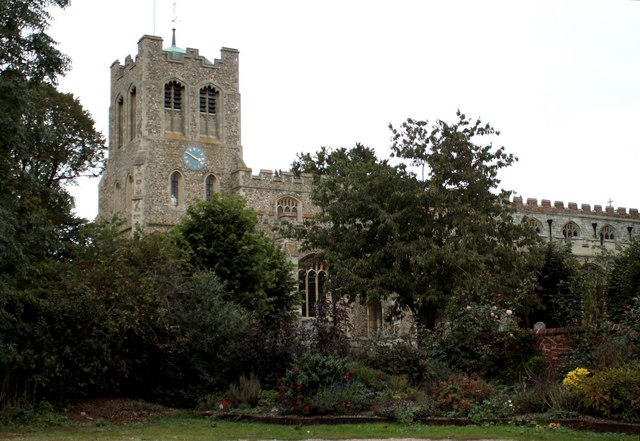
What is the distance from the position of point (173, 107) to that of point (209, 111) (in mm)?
2238

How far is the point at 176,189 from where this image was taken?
47312 millimetres

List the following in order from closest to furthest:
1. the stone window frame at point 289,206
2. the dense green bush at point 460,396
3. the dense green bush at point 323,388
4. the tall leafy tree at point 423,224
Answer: the dense green bush at point 460,396 → the dense green bush at point 323,388 → the tall leafy tree at point 423,224 → the stone window frame at point 289,206

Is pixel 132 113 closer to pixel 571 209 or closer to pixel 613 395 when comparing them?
pixel 571 209

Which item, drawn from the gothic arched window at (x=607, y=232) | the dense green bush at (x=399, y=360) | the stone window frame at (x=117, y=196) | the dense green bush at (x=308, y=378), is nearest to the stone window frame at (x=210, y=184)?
the stone window frame at (x=117, y=196)

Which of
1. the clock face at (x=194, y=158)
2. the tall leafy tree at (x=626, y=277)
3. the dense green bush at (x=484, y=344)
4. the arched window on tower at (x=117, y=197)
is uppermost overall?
the clock face at (x=194, y=158)

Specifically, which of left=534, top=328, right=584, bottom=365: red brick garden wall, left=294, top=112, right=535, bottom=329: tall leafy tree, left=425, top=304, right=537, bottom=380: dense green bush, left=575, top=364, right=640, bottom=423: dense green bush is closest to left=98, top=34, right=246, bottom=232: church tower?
left=294, top=112, right=535, bottom=329: tall leafy tree

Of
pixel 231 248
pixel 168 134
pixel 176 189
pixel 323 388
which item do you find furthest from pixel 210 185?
pixel 323 388

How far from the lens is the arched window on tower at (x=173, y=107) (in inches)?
1922

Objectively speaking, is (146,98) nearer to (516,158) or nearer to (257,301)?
(257,301)

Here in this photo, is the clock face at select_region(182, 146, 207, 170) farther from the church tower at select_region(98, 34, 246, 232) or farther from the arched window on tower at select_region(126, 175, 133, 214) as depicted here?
the arched window on tower at select_region(126, 175, 133, 214)

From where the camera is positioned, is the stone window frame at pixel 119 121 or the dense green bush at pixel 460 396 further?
the stone window frame at pixel 119 121

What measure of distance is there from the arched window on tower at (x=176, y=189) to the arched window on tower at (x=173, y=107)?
293 cm

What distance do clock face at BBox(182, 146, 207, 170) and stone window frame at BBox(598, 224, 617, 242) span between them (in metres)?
29.9

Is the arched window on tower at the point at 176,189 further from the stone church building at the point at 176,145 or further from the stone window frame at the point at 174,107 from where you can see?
the stone window frame at the point at 174,107
